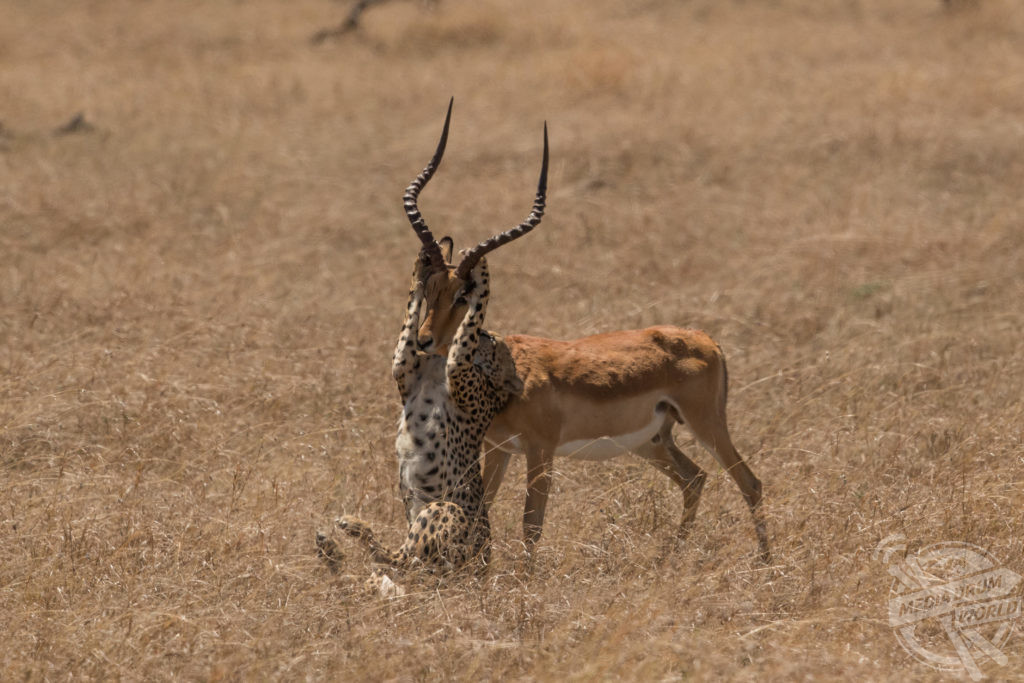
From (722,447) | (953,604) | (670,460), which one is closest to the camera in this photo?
(953,604)

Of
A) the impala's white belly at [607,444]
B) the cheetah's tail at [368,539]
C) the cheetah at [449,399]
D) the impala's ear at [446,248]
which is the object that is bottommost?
the cheetah's tail at [368,539]

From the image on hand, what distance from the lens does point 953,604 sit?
5.17 meters

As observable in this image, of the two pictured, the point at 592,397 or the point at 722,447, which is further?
the point at 722,447

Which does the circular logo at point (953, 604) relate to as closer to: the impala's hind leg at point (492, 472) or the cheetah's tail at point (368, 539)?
the impala's hind leg at point (492, 472)

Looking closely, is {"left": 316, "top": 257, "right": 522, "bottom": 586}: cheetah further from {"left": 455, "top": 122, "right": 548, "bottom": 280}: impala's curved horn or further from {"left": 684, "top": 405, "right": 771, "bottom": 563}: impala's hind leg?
{"left": 684, "top": 405, "right": 771, "bottom": 563}: impala's hind leg

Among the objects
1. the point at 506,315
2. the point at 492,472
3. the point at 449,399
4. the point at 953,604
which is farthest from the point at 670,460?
the point at 506,315

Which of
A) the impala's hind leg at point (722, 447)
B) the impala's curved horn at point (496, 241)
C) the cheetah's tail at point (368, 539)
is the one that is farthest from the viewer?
the impala's hind leg at point (722, 447)

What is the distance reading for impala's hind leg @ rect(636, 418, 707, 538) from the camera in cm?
650

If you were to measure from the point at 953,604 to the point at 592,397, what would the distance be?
6.04 feet

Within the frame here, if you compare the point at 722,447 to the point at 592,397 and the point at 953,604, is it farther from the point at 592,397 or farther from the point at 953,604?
the point at 953,604

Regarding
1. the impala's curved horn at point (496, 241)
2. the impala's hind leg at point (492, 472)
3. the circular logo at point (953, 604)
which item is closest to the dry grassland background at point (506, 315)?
the circular logo at point (953, 604)

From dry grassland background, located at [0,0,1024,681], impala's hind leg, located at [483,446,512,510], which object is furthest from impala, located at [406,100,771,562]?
dry grassland background, located at [0,0,1024,681]

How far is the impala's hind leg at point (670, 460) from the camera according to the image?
6500 mm

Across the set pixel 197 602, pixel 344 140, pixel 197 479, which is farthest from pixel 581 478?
pixel 344 140
